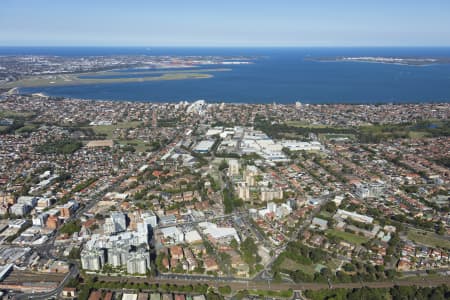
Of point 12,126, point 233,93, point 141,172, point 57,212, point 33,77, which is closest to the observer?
point 57,212

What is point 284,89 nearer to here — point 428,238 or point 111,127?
point 111,127

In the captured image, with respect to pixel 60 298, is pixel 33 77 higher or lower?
Result: higher

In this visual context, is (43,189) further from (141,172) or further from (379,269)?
(379,269)

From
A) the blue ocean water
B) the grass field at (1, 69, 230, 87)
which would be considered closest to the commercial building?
the blue ocean water

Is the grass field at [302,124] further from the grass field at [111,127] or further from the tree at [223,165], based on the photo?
the grass field at [111,127]

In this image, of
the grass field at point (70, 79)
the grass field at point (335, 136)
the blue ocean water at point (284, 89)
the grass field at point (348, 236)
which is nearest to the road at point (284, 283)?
the grass field at point (348, 236)

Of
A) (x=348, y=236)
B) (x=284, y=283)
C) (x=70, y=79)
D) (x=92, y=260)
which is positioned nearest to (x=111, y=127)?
(x=92, y=260)

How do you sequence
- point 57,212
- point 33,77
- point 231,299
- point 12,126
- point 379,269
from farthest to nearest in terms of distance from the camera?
point 33,77
point 12,126
point 57,212
point 379,269
point 231,299

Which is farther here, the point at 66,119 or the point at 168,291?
the point at 66,119

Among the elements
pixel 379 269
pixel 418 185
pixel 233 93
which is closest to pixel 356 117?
pixel 418 185
